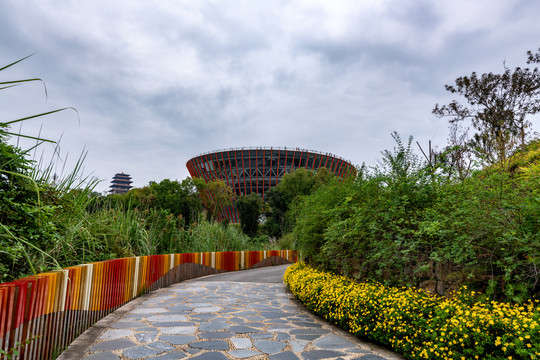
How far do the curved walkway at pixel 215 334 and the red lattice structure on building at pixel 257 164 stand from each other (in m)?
56.5

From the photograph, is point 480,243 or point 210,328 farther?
point 210,328

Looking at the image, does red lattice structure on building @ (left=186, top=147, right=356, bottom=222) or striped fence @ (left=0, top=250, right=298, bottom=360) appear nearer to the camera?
striped fence @ (left=0, top=250, right=298, bottom=360)

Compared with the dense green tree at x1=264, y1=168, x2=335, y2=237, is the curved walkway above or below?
below

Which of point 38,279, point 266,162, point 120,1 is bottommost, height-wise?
point 38,279

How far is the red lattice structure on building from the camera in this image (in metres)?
64.0

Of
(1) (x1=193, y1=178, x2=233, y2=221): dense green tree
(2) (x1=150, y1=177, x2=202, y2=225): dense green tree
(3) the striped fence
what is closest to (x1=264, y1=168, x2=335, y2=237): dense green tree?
(1) (x1=193, y1=178, x2=233, y2=221): dense green tree

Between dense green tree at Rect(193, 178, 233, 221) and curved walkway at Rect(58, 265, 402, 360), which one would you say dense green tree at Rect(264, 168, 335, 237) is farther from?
curved walkway at Rect(58, 265, 402, 360)

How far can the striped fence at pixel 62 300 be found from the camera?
2551 mm

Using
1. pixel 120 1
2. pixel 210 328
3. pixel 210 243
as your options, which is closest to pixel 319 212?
pixel 210 328

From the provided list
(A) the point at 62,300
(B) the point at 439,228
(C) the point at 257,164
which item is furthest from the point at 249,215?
(C) the point at 257,164

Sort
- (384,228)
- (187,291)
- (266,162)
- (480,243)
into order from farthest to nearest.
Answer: (266,162) < (187,291) < (384,228) < (480,243)

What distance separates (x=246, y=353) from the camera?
4.05 meters

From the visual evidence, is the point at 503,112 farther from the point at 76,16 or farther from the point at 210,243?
the point at 76,16

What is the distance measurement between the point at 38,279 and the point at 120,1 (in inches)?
156
